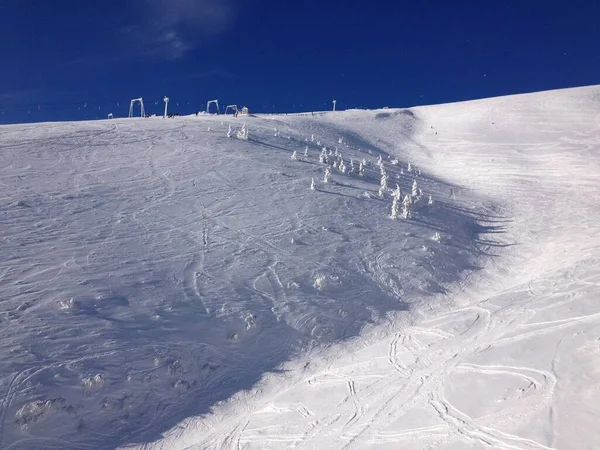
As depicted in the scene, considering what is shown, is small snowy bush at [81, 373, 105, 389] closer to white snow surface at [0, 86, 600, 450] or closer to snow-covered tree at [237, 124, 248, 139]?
white snow surface at [0, 86, 600, 450]

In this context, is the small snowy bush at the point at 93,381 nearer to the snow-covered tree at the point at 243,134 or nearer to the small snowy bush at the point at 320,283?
the small snowy bush at the point at 320,283

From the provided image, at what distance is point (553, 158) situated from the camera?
33.7 meters

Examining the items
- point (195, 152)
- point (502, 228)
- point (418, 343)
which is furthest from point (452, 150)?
point (418, 343)

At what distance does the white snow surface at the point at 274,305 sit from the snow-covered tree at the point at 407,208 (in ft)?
1.83

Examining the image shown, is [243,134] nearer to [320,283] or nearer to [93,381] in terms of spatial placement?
[320,283]

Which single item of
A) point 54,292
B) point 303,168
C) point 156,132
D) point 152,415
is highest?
point 156,132

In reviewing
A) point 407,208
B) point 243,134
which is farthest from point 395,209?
point 243,134

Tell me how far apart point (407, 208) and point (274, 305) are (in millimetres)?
9367

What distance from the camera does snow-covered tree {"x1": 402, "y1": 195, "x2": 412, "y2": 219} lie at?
1947 centimetres

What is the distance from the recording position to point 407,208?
1975 centimetres

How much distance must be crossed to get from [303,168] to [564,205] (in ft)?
43.8

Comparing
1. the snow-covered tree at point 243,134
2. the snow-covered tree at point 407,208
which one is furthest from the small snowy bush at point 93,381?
the snow-covered tree at point 243,134

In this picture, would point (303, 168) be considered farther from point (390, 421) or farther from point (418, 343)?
point (390, 421)

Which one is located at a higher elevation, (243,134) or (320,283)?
(243,134)
